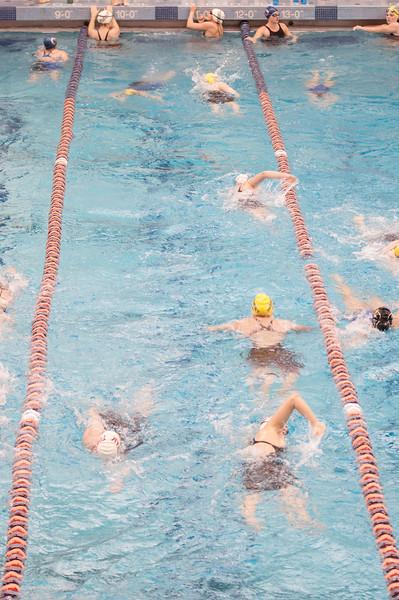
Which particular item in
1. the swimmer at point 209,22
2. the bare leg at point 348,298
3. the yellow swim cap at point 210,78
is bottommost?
the bare leg at point 348,298

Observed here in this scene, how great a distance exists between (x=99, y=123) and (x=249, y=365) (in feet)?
17.5

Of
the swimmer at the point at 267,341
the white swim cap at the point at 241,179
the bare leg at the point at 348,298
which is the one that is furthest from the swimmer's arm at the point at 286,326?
the white swim cap at the point at 241,179

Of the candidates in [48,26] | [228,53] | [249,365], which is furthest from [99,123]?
[249,365]

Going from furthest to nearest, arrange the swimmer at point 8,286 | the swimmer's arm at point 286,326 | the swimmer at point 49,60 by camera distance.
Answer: the swimmer at point 49,60 < the swimmer at point 8,286 < the swimmer's arm at point 286,326

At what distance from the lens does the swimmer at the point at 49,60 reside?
14.1 metres

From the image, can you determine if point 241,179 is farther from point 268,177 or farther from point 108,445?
point 108,445

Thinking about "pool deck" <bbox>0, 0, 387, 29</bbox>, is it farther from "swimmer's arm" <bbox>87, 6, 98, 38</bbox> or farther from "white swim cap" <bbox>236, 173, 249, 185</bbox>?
"white swim cap" <bbox>236, 173, 249, 185</bbox>

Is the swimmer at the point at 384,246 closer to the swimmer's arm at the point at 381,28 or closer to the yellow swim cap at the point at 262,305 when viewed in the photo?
the yellow swim cap at the point at 262,305

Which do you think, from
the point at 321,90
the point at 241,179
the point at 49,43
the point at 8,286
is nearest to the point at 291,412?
the point at 8,286

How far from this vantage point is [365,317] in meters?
8.62

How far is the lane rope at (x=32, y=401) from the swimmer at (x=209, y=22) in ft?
Result: 13.0

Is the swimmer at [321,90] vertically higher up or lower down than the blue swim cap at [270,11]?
lower down

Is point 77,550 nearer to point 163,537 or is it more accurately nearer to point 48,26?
point 163,537

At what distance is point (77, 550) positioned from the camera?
254 inches
